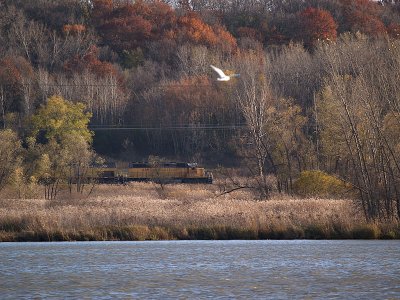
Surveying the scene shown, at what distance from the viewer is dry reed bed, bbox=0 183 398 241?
37.5 meters

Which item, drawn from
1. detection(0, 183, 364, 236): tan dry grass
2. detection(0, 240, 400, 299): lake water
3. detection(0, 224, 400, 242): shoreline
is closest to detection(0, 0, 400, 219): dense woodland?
detection(0, 183, 364, 236): tan dry grass

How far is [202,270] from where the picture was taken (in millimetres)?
27141

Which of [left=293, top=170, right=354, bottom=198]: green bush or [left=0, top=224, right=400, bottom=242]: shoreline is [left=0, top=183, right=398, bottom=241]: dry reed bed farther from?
[left=293, top=170, right=354, bottom=198]: green bush

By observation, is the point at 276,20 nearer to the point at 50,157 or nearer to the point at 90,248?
the point at 50,157

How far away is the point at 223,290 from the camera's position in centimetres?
2291

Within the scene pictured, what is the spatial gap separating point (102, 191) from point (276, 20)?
57599 millimetres

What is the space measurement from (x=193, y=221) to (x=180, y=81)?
58.4 meters

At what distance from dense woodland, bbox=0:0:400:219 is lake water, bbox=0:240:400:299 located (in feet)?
50.8

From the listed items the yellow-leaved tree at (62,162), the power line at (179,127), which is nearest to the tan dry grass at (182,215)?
the yellow-leaved tree at (62,162)

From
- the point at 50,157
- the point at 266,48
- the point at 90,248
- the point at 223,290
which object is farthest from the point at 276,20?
the point at 223,290

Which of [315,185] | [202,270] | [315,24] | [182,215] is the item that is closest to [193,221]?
[182,215]

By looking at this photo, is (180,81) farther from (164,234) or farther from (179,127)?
(164,234)

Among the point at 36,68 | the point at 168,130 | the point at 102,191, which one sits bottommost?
the point at 102,191

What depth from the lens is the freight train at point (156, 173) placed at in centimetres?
7962
